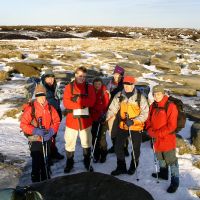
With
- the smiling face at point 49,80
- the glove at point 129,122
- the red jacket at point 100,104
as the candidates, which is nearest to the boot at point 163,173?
the glove at point 129,122

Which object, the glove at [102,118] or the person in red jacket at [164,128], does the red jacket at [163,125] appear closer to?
the person in red jacket at [164,128]

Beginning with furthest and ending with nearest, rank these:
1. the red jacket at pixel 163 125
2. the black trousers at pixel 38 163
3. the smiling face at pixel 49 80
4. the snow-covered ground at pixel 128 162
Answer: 1. the smiling face at pixel 49 80
2. the snow-covered ground at pixel 128 162
3. the black trousers at pixel 38 163
4. the red jacket at pixel 163 125

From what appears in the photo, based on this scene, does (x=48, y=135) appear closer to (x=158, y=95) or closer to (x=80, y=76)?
(x=80, y=76)

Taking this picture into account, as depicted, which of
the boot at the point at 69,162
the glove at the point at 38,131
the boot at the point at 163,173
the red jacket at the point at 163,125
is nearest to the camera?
the glove at the point at 38,131

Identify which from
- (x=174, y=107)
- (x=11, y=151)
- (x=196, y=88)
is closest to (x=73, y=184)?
(x=174, y=107)

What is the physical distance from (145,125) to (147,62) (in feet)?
92.2

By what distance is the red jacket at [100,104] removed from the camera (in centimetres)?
989

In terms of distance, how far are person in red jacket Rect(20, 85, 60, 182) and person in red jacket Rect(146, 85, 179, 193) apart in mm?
2224

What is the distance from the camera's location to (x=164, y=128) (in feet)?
27.2

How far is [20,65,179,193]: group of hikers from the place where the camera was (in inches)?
324

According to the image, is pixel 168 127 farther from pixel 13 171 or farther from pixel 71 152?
pixel 13 171

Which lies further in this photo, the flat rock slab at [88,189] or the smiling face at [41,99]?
the smiling face at [41,99]

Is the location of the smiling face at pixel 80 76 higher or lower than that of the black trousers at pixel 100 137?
higher

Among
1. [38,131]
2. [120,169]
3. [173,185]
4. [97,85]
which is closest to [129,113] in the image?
[97,85]
